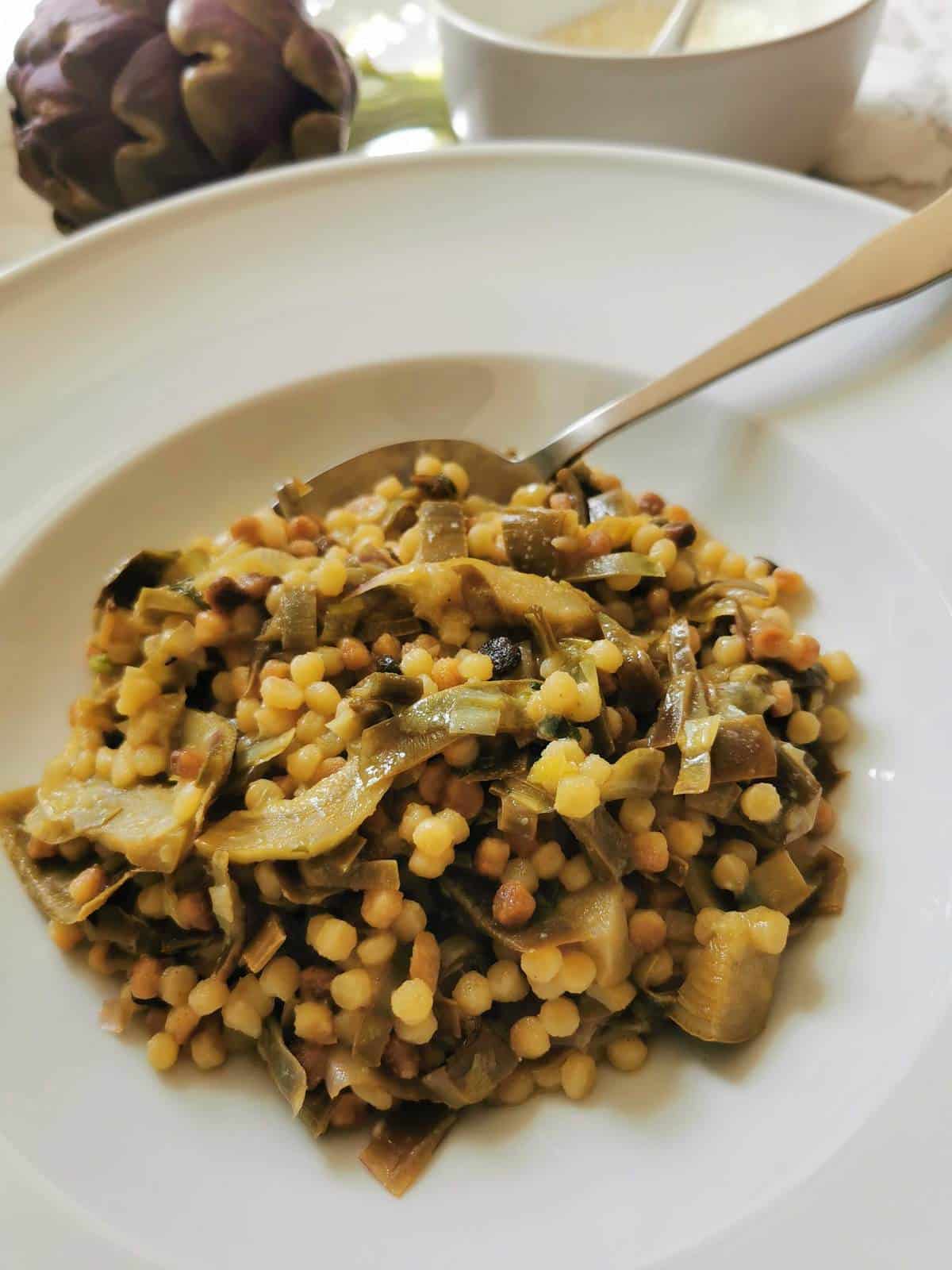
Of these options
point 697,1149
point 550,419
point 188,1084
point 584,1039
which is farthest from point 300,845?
point 550,419

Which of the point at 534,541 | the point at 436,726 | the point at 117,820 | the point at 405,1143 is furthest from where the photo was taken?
the point at 534,541

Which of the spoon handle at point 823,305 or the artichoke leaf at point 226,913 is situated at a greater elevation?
the spoon handle at point 823,305

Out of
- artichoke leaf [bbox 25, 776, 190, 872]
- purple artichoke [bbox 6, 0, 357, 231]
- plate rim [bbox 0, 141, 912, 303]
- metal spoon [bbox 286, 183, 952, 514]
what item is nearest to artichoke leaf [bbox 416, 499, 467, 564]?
metal spoon [bbox 286, 183, 952, 514]

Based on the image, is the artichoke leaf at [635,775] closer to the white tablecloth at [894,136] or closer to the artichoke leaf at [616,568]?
the artichoke leaf at [616,568]

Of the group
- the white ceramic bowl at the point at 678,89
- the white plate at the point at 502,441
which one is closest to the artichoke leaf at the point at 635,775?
the white plate at the point at 502,441

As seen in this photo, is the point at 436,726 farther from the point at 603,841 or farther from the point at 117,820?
the point at 117,820

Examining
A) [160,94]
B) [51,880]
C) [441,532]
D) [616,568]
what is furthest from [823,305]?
[51,880]
